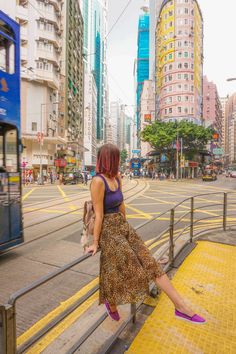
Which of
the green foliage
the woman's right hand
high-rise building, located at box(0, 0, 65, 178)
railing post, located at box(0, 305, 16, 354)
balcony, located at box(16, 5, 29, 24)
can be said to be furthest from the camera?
the green foliage

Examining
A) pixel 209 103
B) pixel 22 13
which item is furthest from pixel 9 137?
pixel 209 103

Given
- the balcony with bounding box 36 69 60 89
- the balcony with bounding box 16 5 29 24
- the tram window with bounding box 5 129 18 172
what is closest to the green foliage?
the balcony with bounding box 36 69 60 89

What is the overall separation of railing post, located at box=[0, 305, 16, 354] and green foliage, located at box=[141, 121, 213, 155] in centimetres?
4078

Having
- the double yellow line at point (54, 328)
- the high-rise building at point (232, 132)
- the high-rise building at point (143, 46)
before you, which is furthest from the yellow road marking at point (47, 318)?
the high-rise building at point (232, 132)

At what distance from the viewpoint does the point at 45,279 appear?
1616 millimetres

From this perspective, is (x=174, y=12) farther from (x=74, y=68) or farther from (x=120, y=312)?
(x=120, y=312)

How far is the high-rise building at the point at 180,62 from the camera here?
5378 cm

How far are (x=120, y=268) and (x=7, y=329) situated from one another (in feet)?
3.79

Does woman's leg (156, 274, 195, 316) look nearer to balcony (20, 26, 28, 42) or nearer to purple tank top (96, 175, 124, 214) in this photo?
purple tank top (96, 175, 124, 214)

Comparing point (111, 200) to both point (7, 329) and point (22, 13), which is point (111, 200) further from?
point (22, 13)

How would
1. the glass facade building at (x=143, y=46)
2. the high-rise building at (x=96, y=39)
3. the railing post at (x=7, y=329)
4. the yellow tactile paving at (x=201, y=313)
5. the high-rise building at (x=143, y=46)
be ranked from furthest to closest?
1. the glass facade building at (x=143, y=46)
2. the high-rise building at (x=143, y=46)
3. the high-rise building at (x=96, y=39)
4. the yellow tactile paving at (x=201, y=313)
5. the railing post at (x=7, y=329)

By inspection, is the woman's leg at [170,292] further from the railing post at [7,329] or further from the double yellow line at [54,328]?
the railing post at [7,329]

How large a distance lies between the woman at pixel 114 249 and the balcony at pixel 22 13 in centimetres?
3758

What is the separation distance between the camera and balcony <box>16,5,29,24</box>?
105ft
